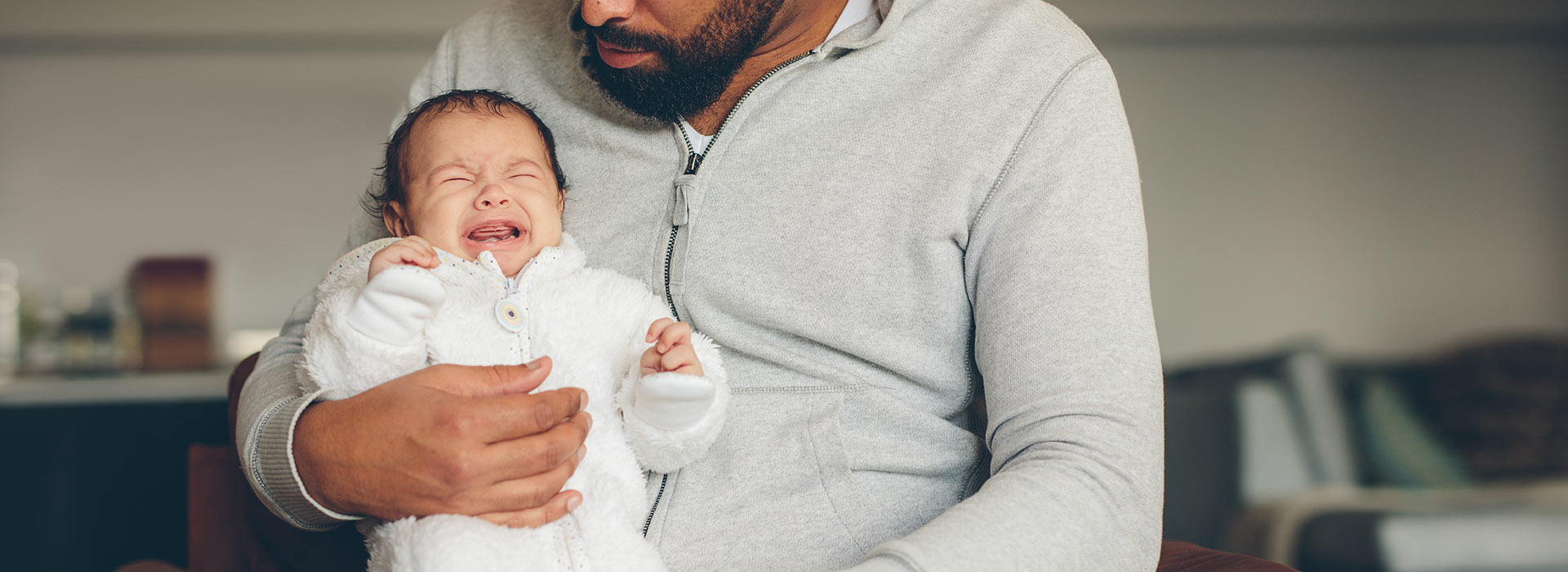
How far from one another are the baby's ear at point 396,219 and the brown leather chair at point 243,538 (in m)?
0.26

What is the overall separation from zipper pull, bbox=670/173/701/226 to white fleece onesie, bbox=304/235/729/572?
3.9 inches

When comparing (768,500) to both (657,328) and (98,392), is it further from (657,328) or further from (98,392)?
(98,392)

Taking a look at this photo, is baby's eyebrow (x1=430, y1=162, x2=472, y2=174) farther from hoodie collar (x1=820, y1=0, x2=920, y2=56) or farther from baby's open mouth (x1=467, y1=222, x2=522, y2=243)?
hoodie collar (x1=820, y1=0, x2=920, y2=56)

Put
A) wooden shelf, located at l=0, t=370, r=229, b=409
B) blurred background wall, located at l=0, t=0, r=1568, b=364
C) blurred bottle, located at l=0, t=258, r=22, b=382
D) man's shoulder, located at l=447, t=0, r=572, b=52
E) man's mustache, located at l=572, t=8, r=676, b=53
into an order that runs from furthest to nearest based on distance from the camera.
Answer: blurred background wall, located at l=0, t=0, r=1568, b=364
blurred bottle, located at l=0, t=258, r=22, b=382
wooden shelf, located at l=0, t=370, r=229, b=409
man's shoulder, located at l=447, t=0, r=572, b=52
man's mustache, located at l=572, t=8, r=676, b=53

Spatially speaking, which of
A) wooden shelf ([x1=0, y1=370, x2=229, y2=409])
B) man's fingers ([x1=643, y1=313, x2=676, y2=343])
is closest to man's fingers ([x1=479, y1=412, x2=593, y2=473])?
man's fingers ([x1=643, y1=313, x2=676, y2=343])

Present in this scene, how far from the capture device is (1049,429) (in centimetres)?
98

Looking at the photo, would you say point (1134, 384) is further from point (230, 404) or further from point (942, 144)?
point (230, 404)

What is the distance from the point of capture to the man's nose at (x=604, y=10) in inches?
48.4

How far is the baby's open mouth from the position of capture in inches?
45.6

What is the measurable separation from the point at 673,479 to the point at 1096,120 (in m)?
0.58

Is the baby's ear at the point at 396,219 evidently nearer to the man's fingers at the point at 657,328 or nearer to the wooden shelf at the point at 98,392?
the man's fingers at the point at 657,328

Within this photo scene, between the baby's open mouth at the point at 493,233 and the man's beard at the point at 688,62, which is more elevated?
the man's beard at the point at 688,62

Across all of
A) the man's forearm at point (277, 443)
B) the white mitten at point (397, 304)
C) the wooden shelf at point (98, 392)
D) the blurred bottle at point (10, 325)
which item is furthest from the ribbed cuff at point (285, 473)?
the blurred bottle at point (10, 325)

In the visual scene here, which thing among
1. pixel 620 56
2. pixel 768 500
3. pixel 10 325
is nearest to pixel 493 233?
pixel 620 56
